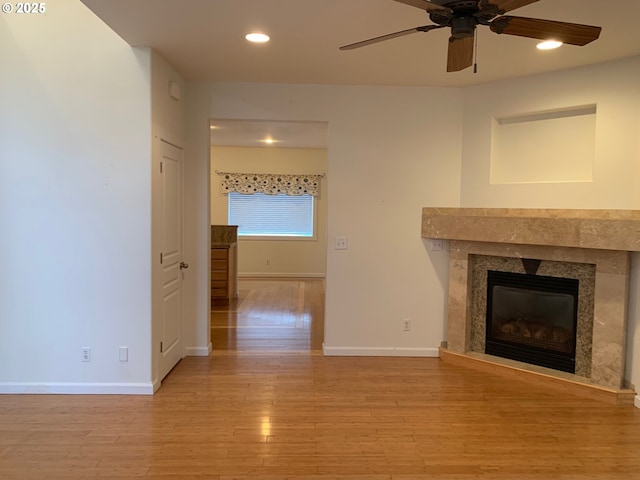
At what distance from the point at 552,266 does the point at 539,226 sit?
418 millimetres

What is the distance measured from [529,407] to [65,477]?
118 inches

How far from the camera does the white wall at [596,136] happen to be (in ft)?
11.1

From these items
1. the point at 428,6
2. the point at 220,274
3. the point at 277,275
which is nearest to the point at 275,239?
the point at 277,275

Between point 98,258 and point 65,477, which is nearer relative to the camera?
point 65,477

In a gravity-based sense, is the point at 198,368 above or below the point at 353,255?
below

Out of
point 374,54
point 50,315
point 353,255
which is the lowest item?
point 50,315

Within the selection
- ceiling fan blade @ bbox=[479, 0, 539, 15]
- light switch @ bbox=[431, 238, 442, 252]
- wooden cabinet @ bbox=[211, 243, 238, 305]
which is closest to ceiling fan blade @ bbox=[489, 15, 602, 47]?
ceiling fan blade @ bbox=[479, 0, 539, 15]

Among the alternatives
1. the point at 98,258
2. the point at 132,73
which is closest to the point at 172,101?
the point at 132,73

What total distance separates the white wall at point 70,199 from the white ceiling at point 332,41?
0.50 m

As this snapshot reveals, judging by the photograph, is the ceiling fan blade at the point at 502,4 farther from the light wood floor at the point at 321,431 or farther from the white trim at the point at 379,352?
the white trim at the point at 379,352

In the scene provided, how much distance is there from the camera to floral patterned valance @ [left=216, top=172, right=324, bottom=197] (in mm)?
9008

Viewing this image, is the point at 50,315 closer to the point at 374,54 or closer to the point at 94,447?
the point at 94,447

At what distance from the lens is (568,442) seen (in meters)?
2.75

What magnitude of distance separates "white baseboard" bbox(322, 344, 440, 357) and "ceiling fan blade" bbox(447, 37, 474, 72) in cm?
280
